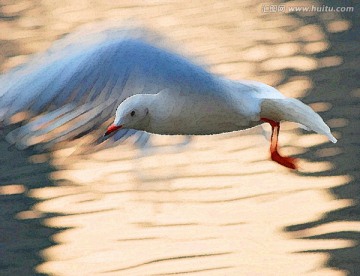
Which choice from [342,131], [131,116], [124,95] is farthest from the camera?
[342,131]

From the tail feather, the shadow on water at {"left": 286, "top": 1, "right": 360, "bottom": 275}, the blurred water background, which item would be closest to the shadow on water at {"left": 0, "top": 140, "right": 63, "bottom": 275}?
the blurred water background

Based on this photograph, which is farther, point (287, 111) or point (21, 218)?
point (21, 218)

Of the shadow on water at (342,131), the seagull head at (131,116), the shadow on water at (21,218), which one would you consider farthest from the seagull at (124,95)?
the shadow on water at (21,218)

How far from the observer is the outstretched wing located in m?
3.04

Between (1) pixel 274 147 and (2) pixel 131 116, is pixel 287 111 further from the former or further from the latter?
(2) pixel 131 116

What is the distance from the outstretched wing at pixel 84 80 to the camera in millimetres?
3037

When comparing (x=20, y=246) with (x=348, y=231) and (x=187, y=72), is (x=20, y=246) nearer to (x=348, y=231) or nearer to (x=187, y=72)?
(x=348, y=231)

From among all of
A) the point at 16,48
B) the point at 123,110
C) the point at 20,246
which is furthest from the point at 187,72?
the point at 16,48

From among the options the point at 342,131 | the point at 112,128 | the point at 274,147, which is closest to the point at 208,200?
the point at 342,131

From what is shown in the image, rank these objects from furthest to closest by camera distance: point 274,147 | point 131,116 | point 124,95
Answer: point 274,147 < point 124,95 < point 131,116

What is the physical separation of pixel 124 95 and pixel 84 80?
0.37 ft

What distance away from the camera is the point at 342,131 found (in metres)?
5.91

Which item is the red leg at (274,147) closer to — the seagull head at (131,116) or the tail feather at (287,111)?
the tail feather at (287,111)

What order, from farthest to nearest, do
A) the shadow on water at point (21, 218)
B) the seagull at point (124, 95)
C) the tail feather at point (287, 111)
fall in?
the shadow on water at point (21, 218), the tail feather at point (287, 111), the seagull at point (124, 95)
